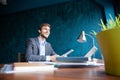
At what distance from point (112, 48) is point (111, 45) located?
0.04 ft

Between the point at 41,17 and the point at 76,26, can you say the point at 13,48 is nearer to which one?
the point at 41,17

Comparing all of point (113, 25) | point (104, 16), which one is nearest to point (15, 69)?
point (113, 25)

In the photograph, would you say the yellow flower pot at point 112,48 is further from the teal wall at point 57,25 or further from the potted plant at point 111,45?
the teal wall at point 57,25

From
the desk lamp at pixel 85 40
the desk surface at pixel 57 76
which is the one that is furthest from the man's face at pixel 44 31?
the desk surface at pixel 57 76

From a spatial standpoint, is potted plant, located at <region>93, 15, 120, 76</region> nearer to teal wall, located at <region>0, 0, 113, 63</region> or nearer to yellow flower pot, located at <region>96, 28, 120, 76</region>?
yellow flower pot, located at <region>96, 28, 120, 76</region>

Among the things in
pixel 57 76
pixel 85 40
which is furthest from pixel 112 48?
pixel 85 40

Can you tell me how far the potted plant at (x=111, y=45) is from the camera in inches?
28.0

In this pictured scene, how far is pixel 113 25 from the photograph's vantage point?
754mm

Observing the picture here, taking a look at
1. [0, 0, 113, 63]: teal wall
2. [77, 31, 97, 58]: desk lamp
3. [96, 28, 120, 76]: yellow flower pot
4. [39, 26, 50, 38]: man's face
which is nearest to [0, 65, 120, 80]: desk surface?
[96, 28, 120, 76]: yellow flower pot

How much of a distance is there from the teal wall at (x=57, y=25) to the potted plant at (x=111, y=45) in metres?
3.40

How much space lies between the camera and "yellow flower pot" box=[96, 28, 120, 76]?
2.33ft

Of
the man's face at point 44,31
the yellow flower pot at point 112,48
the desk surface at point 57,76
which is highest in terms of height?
the man's face at point 44,31

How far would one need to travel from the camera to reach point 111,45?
Answer: 73cm

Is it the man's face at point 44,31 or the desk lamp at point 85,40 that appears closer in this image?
the desk lamp at point 85,40
